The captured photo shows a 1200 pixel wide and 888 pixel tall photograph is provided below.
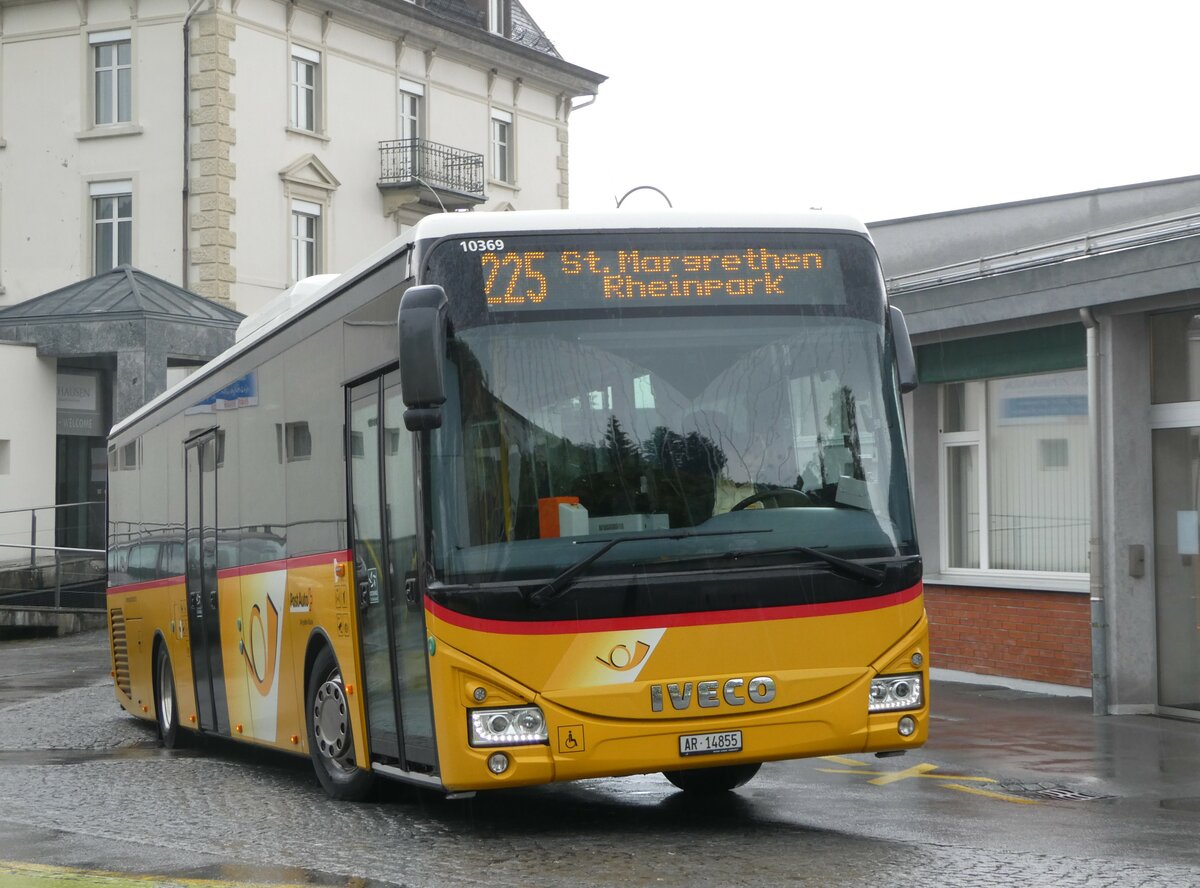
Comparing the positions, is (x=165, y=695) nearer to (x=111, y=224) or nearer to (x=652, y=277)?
(x=652, y=277)

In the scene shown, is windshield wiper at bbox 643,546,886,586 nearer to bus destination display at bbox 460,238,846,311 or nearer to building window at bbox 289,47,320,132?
bus destination display at bbox 460,238,846,311

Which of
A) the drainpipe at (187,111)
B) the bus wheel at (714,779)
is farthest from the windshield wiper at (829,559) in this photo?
the drainpipe at (187,111)

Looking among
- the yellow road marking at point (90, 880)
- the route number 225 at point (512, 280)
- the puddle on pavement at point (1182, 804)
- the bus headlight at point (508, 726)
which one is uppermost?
the route number 225 at point (512, 280)

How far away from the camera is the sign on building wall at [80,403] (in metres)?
34.5

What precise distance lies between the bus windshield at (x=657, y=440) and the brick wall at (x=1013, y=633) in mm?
8217

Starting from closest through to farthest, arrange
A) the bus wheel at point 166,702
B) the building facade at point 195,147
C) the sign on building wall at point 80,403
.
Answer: the bus wheel at point 166,702, the sign on building wall at point 80,403, the building facade at point 195,147

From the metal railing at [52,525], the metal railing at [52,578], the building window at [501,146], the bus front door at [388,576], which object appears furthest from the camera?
the building window at [501,146]

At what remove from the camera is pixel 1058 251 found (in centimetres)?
1600

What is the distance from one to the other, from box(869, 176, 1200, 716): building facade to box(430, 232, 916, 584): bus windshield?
6.30 m

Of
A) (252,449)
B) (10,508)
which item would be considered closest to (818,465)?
(252,449)

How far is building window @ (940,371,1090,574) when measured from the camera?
16922mm

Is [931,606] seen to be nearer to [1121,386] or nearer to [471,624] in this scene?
[1121,386]

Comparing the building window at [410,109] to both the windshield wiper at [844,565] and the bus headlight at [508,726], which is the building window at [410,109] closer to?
the windshield wiper at [844,565]

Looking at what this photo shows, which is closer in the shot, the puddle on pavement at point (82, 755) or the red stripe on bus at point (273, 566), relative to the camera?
the red stripe on bus at point (273, 566)
